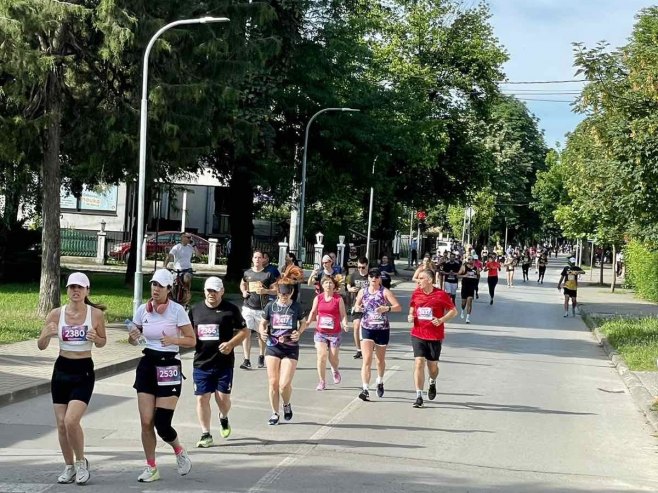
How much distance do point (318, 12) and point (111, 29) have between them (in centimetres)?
1337

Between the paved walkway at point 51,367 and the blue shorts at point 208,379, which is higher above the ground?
the blue shorts at point 208,379

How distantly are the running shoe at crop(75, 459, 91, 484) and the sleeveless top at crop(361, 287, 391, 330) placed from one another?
5897mm

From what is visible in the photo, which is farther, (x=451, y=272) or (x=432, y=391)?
(x=451, y=272)

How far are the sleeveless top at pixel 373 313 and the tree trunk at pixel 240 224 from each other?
19330mm

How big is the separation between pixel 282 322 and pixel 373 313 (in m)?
2.54

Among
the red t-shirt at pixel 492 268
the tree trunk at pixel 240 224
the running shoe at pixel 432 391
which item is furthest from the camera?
the red t-shirt at pixel 492 268

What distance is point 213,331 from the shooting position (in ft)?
29.9

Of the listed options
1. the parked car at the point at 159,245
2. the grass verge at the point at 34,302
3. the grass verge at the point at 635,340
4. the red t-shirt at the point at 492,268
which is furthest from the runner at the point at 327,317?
the parked car at the point at 159,245

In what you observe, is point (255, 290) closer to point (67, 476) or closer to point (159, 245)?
point (67, 476)

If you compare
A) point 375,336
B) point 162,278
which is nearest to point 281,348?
point 375,336

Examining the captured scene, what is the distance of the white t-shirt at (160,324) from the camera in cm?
788

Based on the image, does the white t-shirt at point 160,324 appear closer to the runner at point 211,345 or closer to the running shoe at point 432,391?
the runner at point 211,345

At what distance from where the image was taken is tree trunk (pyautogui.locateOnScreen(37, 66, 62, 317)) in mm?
19453

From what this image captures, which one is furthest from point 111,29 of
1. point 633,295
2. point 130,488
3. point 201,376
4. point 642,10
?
point 633,295
